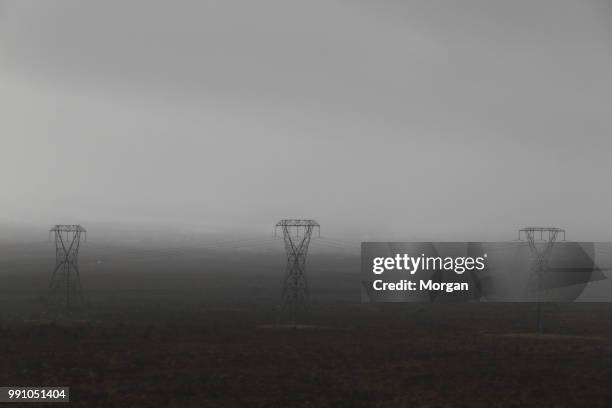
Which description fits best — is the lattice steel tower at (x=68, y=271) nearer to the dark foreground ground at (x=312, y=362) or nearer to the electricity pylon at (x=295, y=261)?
the dark foreground ground at (x=312, y=362)

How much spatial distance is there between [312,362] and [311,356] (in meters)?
2.38

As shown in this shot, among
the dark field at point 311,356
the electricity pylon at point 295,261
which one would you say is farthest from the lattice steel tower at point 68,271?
the electricity pylon at point 295,261

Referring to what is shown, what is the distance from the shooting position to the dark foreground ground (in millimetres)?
38062

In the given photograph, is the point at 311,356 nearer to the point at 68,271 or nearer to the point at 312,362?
the point at 312,362

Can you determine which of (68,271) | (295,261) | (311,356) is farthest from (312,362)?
(68,271)

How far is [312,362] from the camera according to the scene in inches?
1880

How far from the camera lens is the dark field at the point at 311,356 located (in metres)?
38.4

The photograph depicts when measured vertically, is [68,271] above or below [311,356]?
above

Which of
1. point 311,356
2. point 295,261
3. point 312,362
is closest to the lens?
point 312,362

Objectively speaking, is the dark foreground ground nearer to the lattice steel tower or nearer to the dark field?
the dark field

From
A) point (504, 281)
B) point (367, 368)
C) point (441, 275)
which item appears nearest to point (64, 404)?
point (367, 368)

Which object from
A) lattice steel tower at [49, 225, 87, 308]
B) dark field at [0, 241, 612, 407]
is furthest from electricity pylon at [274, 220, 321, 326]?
lattice steel tower at [49, 225, 87, 308]

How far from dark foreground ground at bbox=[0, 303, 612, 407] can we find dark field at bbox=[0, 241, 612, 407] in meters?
0.13

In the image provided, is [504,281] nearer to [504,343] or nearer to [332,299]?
[332,299]
